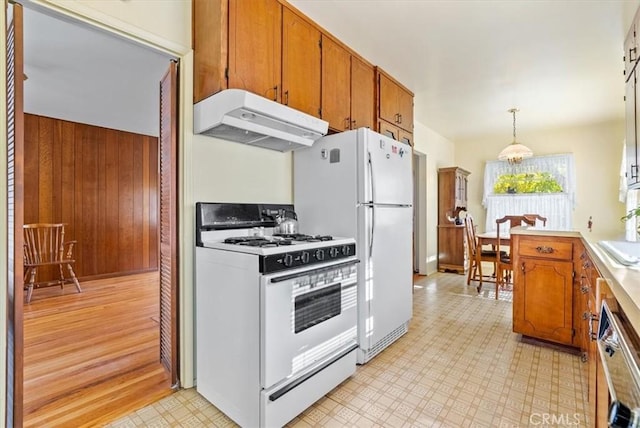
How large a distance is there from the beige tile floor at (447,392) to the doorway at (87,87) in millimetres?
1356

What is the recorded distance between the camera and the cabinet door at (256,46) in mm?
1847

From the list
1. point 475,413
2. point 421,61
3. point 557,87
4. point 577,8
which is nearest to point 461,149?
point 557,87

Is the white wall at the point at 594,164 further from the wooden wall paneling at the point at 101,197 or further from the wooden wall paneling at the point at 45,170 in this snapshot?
the wooden wall paneling at the point at 45,170

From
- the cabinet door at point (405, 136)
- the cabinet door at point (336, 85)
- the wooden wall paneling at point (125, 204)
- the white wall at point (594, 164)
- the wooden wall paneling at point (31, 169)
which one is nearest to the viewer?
the cabinet door at point (336, 85)

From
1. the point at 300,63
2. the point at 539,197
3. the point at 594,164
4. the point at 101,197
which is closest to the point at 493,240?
the point at 539,197

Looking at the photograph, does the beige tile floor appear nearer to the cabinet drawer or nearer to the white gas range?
the white gas range

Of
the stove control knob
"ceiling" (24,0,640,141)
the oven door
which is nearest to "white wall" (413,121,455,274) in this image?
"ceiling" (24,0,640,141)

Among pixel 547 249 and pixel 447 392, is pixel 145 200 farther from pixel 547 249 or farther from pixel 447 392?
pixel 547 249

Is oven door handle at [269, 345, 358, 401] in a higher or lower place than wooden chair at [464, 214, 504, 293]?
lower

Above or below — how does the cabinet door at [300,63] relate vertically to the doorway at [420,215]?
above

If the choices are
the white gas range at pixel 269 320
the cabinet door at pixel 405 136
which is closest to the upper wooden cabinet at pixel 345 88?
the cabinet door at pixel 405 136

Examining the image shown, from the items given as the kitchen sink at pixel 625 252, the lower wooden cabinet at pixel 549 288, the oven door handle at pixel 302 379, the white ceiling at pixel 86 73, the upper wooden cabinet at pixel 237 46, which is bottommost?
the oven door handle at pixel 302 379

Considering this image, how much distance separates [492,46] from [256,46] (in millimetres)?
2134

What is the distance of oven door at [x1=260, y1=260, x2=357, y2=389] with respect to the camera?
1500 millimetres
